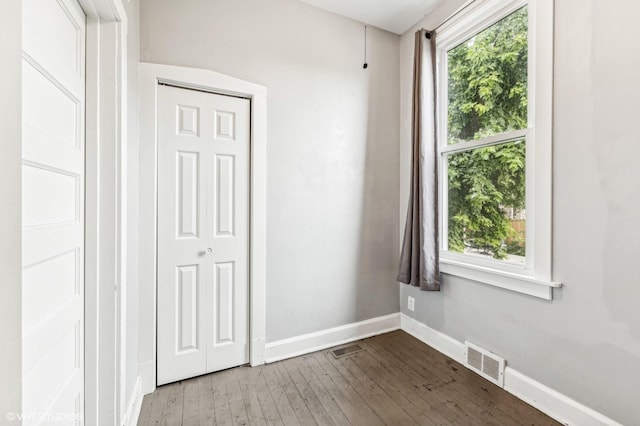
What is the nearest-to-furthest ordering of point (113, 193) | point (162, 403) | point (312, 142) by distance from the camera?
1. point (113, 193)
2. point (162, 403)
3. point (312, 142)

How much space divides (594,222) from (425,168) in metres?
1.09

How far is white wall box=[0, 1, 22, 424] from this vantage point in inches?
19.0

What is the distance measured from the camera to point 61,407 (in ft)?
3.30

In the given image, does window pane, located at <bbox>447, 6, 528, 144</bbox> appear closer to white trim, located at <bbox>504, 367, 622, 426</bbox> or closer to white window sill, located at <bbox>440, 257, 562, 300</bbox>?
white window sill, located at <bbox>440, 257, 562, 300</bbox>

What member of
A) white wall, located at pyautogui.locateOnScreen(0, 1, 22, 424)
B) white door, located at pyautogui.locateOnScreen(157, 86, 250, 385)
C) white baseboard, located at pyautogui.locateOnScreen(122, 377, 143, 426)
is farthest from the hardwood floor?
white wall, located at pyautogui.locateOnScreen(0, 1, 22, 424)

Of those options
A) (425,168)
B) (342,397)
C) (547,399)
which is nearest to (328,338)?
(342,397)

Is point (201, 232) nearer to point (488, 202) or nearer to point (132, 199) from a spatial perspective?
point (132, 199)

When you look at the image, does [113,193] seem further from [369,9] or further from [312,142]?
[369,9]

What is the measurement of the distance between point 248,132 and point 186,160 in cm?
48

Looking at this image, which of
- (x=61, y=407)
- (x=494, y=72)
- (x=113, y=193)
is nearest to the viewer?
(x=61, y=407)

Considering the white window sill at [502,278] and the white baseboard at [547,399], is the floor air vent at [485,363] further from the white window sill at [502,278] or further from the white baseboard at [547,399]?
the white window sill at [502,278]

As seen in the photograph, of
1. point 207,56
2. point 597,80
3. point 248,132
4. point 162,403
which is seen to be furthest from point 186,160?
point 597,80

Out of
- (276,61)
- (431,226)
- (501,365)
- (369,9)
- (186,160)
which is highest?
(369,9)

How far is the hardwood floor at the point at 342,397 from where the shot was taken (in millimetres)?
1625
